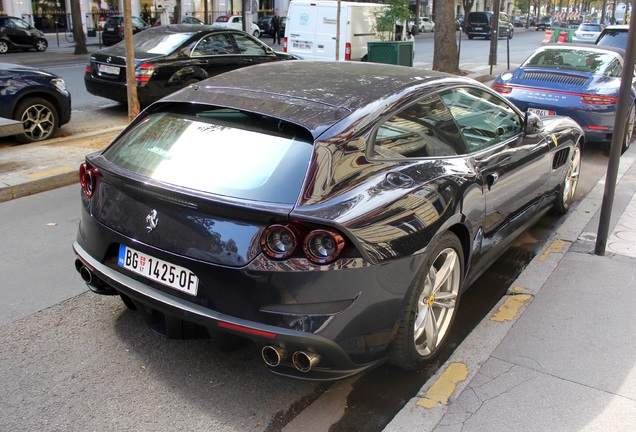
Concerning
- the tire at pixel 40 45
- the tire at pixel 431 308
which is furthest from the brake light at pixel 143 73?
the tire at pixel 40 45

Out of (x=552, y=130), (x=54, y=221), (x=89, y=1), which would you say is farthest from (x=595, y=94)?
(x=89, y=1)

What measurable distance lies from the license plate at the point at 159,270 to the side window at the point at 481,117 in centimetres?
202

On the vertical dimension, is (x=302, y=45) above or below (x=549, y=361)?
above

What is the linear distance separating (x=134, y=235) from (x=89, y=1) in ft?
136

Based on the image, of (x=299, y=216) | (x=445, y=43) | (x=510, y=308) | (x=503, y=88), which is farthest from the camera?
(x=445, y=43)

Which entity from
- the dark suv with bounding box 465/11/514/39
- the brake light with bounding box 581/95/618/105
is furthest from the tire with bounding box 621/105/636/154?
the dark suv with bounding box 465/11/514/39

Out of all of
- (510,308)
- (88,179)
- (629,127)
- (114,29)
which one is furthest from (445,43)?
(114,29)

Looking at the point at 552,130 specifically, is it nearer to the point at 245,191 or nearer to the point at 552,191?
the point at 552,191

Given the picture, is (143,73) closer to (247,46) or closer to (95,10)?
(247,46)

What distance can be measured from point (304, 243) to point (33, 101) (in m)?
7.54

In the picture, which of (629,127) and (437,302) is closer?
(437,302)

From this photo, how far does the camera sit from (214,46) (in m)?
11.7

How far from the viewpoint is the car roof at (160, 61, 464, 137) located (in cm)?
327

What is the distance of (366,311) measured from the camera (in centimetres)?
290
